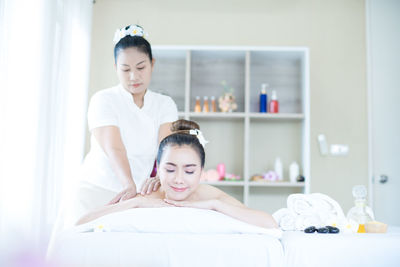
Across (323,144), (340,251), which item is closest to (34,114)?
(340,251)

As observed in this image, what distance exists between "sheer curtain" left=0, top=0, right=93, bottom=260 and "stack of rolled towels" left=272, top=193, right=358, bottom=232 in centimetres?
119

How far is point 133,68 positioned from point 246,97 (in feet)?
5.59

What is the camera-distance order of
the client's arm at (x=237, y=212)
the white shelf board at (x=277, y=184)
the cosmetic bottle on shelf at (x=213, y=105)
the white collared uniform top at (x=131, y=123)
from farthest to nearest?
the cosmetic bottle on shelf at (x=213, y=105) < the white shelf board at (x=277, y=184) < the white collared uniform top at (x=131, y=123) < the client's arm at (x=237, y=212)

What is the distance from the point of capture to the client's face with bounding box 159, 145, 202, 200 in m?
1.42

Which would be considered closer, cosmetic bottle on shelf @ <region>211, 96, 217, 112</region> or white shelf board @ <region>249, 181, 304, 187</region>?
white shelf board @ <region>249, 181, 304, 187</region>

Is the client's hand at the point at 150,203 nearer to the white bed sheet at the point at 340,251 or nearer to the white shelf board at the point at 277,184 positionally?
the white bed sheet at the point at 340,251

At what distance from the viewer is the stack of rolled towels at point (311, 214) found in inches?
58.7

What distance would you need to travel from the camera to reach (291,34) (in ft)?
12.2

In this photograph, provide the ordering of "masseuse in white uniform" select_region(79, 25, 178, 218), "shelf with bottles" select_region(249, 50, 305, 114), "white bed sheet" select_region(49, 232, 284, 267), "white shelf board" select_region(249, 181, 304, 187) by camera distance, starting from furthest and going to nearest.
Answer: "shelf with bottles" select_region(249, 50, 305, 114) → "white shelf board" select_region(249, 181, 304, 187) → "masseuse in white uniform" select_region(79, 25, 178, 218) → "white bed sheet" select_region(49, 232, 284, 267)

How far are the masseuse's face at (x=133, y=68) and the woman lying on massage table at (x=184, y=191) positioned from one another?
0.42 metres

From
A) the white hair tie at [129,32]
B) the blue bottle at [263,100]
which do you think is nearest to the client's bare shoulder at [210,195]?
the white hair tie at [129,32]

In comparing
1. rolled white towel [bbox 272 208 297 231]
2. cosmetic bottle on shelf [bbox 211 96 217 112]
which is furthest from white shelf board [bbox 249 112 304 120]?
rolled white towel [bbox 272 208 297 231]

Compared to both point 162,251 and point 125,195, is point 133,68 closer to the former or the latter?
point 125,195

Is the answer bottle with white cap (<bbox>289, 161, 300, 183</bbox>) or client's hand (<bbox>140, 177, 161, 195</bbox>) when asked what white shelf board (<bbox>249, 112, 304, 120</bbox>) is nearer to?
bottle with white cap (<bbox>289, 161, 300, 183</bbox>)
